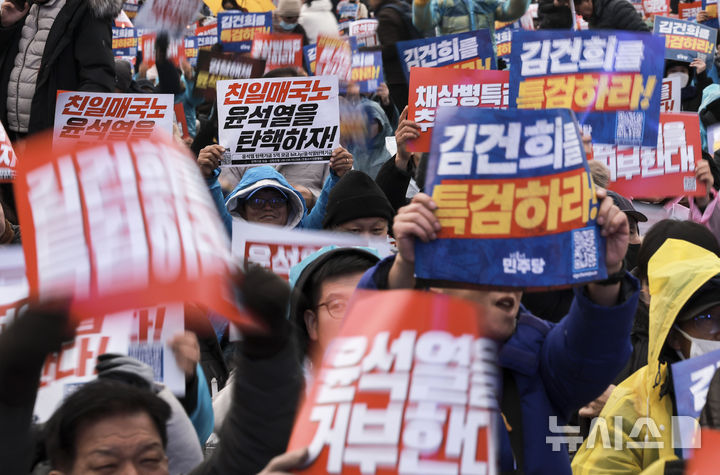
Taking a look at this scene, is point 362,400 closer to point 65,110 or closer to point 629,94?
point 629,94


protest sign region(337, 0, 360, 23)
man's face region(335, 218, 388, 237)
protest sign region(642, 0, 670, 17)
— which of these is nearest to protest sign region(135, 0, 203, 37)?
man's face region(335, 218, 388, 237)

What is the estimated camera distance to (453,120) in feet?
8.46


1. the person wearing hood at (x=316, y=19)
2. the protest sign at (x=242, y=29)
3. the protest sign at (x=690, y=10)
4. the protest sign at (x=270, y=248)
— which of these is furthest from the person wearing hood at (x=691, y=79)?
the protest sign at (x=270, y=248)

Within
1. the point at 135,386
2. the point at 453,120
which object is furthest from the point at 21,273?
the point at 453,120

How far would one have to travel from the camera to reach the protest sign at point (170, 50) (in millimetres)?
10273

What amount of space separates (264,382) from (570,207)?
2.57ft

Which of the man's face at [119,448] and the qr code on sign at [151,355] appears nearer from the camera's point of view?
the man's face at [119,448]

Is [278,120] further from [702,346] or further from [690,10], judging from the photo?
[690,10]

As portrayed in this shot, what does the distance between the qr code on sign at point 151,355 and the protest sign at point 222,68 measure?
15.8ft

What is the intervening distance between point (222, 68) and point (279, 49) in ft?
4.25

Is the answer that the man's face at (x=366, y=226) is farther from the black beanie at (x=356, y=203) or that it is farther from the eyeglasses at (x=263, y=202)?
the eyeglasses at (x=263, y=202)

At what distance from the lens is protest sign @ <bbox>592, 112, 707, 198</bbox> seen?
614 centimetres

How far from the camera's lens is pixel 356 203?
195 inches

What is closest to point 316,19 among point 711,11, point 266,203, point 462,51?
point 711,11
